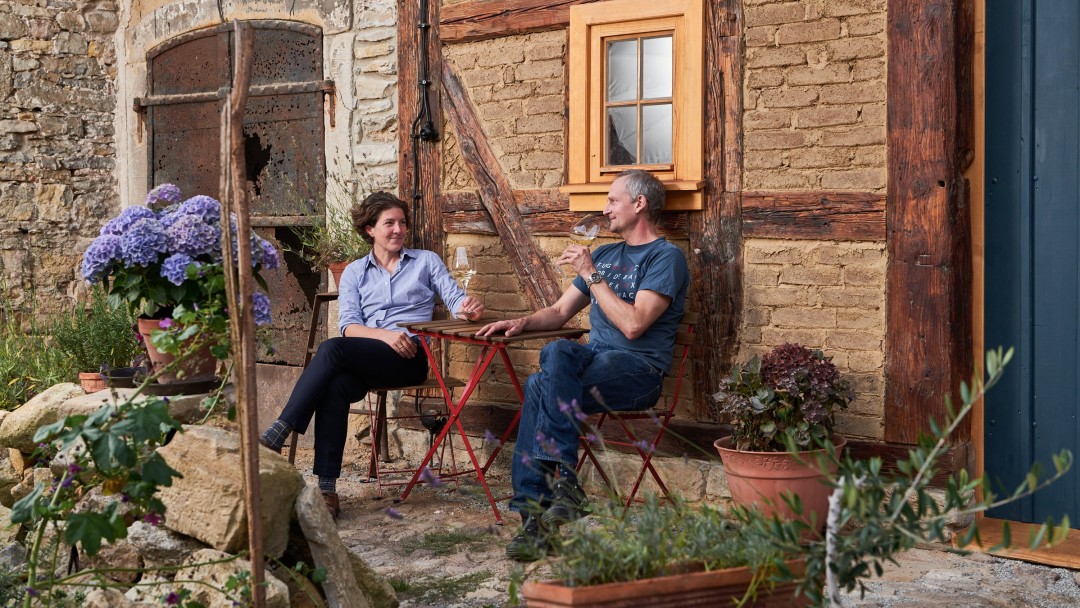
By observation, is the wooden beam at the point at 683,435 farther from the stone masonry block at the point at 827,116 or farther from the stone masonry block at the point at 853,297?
the stone masonry block at the point at 827,116

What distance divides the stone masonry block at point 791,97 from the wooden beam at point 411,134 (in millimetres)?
1799

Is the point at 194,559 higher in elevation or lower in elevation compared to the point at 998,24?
lower

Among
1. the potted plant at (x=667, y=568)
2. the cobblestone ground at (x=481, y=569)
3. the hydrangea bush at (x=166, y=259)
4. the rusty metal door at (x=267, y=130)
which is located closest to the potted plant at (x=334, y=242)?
the rusty metal door at (x=267, y=130)

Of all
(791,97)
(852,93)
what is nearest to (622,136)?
(791,97)

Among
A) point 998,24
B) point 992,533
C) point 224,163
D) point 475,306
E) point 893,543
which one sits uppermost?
point 998,24

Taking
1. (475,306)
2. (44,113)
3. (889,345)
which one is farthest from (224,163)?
(44,113)

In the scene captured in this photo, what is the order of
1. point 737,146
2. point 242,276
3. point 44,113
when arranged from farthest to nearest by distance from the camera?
point 44,113 < point 737,146 < point 242,276

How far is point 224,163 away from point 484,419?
3.04 meters

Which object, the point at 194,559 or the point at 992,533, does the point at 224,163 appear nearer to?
the point at 194,559

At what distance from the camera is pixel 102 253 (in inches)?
135

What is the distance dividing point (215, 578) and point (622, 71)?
289 cm

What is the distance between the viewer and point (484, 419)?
5.66 meters

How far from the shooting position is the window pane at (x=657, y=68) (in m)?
4.94

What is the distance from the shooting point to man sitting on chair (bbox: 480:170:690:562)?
4.31 meters
